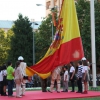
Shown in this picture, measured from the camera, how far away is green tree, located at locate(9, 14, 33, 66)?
5022cm

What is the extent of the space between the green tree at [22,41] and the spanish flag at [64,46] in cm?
3018

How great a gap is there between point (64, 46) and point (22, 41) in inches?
1251

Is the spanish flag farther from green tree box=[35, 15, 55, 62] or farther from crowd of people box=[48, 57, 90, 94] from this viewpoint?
green tree box=[35, 15, 55, 62]

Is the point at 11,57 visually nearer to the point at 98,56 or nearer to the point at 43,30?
the point at 43,30

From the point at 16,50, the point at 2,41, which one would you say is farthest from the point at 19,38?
the point at 2,41

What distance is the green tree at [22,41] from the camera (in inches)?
1977

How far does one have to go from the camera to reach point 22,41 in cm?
5069

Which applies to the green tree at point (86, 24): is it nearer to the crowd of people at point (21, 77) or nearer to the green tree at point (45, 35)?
the green tree at point (45, 35)

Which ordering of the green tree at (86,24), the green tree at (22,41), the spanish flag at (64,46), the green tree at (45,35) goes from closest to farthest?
the spanish flag at (64,46), the green tree at (86,24), the green tree at (45,35), the green tree at (22,41)

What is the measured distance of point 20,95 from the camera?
17.0 meters

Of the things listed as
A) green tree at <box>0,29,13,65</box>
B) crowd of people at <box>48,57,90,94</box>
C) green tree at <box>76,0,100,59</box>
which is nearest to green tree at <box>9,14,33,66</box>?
green tree at <box>0,29,13,65</box>

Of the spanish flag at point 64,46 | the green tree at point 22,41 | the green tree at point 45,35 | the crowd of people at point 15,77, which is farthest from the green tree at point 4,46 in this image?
the crowd of people at point 15,77

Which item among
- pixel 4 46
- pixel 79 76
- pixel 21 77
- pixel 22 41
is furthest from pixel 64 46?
pixel 4 46

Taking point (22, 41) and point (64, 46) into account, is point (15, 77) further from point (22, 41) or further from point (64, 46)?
point (22, 41)
